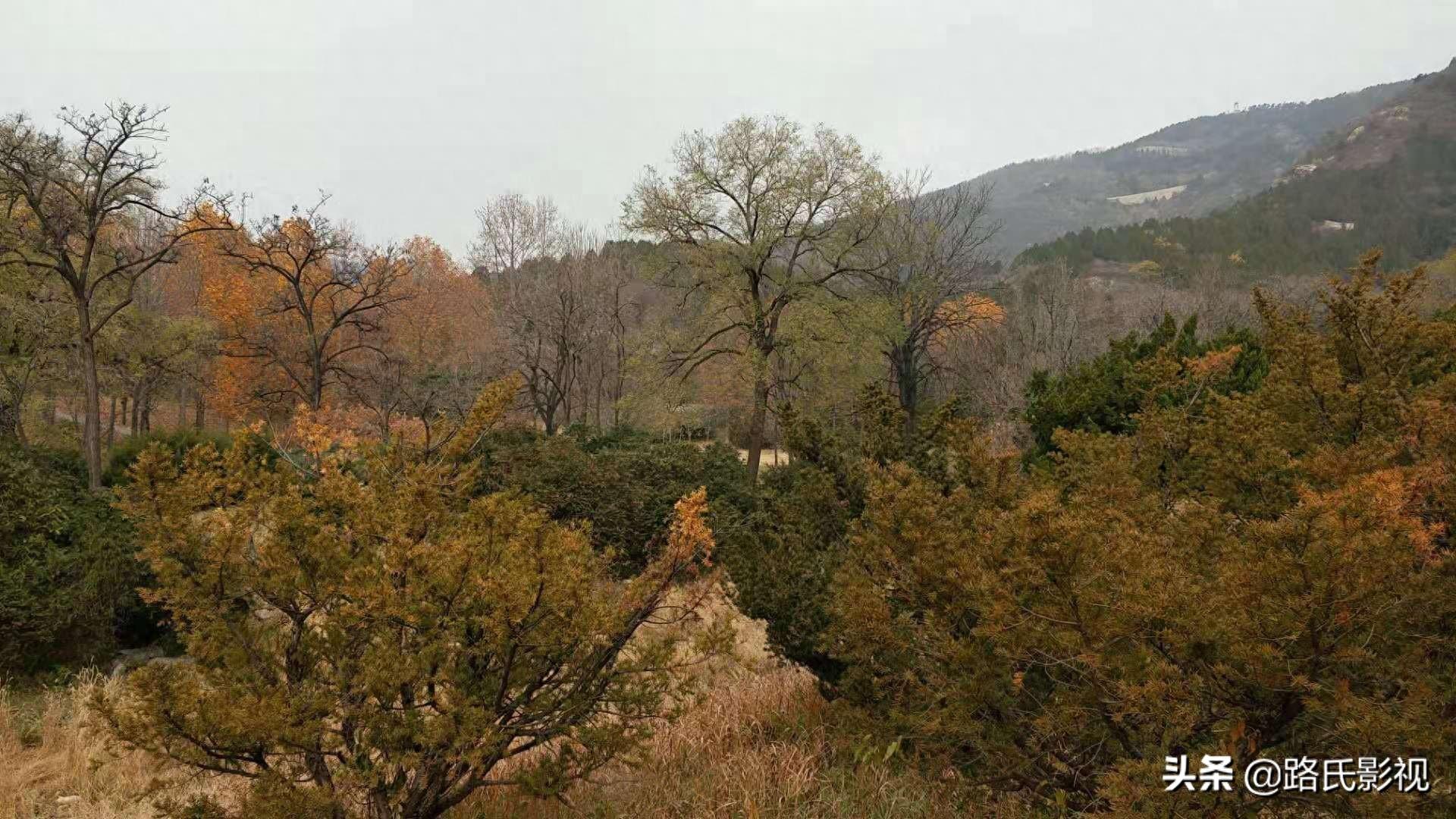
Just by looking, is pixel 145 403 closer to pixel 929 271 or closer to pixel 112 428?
pixel 112 428

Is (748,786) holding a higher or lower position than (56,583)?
lower

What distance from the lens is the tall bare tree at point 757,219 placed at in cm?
1869

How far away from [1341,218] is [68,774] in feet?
264

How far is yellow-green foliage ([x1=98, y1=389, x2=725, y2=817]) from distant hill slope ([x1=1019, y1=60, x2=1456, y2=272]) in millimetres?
54450

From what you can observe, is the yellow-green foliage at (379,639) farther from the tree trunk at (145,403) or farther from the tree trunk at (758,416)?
the tree trunk at (145,403)

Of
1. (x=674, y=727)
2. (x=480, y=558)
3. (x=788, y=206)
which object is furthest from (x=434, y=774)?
(x=788, y=206)

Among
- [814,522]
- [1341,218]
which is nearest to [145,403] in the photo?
[814,522]

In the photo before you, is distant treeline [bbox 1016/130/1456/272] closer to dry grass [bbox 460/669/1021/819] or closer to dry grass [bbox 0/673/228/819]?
dry grass [bbox 460/669/1021/819]

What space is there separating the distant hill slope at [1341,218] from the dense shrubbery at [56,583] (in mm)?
53666

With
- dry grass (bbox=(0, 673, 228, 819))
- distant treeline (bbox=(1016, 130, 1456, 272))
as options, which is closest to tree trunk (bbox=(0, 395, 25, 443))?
dry grass (bbox=(0, 673, 228, 819))

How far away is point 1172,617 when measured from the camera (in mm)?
2902

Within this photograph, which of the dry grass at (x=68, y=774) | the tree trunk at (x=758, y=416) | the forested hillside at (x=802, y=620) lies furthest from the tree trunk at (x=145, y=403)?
the dry grass at (x=68, y=774)

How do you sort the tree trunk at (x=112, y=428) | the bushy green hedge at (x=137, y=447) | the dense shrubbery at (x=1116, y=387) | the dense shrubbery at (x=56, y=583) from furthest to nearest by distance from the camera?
the tree trunk at (x=112, y=428)
the bushy green hedge at (x=137, y=447)
the dense shrubbery at (x=1116, y=387)
the dense shrubbery at (x=56, y=583)

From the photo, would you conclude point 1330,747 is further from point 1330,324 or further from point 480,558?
point 1330,324
